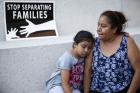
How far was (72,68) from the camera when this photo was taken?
223 centimetres

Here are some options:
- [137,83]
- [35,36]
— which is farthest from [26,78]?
[137,83]

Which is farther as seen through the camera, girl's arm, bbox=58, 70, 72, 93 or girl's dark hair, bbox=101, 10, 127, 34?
girl's arm, bbox=58, 70, 72, 93

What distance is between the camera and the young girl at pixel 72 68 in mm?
2133

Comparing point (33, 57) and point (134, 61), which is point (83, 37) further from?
point (33, 57)

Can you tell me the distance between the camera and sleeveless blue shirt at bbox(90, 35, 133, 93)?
208 cm

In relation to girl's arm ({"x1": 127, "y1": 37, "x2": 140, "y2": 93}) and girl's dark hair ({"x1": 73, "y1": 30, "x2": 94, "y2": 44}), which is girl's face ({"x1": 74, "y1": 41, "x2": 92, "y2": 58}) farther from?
girl's arm ({"x1": 127, "y1": 37, "x2": 140, "y2": 93})

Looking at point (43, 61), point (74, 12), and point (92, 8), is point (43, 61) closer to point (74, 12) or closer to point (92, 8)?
point (74, 12)

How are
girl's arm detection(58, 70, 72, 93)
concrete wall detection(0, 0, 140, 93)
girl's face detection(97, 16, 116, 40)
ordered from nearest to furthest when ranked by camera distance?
1. girl's face detection(97, 16, 116, 40)
2. girl's arm detection(58, 70, 72, 93)
3. concrete wall detection(0, 0, 140, 93)

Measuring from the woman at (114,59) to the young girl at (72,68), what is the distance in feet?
0.36

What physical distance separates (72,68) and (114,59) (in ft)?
1.23

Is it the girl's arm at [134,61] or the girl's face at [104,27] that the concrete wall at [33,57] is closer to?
the girl's face at [104,27]

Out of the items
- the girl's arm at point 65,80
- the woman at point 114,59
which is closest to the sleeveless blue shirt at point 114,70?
the woman at point 114,59

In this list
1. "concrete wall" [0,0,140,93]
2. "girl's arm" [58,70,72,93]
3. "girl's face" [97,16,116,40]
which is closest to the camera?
"girl's face" [97,16,116,40]

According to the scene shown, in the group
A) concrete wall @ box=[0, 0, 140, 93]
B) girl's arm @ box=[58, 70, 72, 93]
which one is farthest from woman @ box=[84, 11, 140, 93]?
concrete wall @ box=[0, 0, 140, 93]
